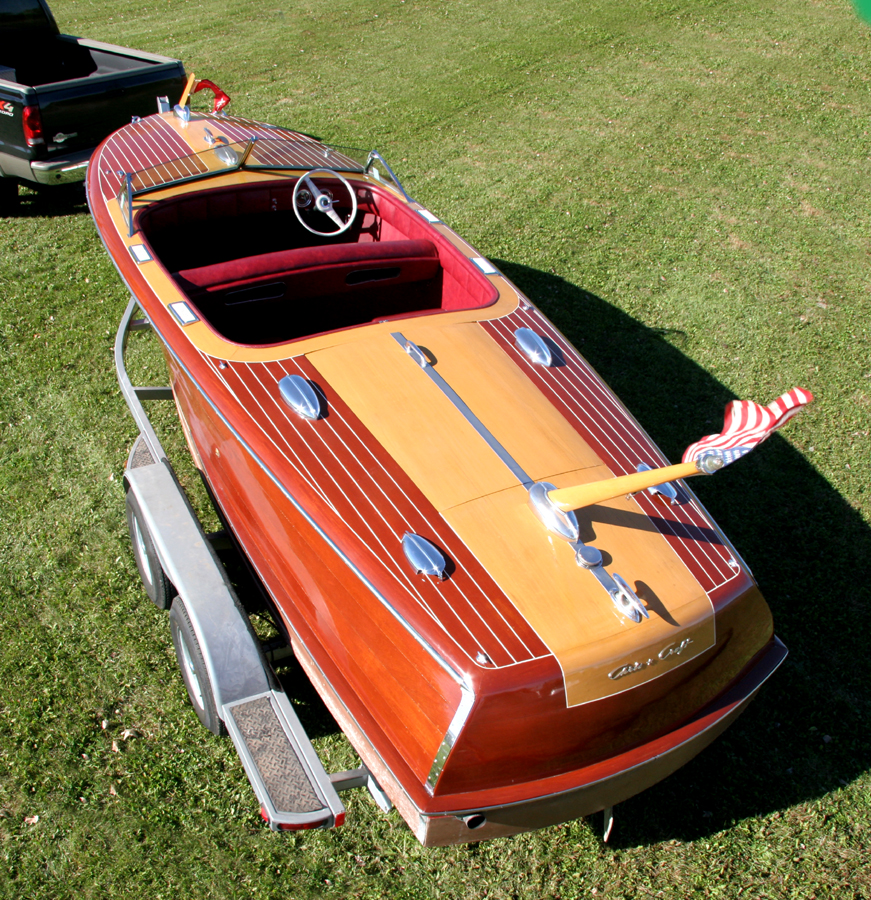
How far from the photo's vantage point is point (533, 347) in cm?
359

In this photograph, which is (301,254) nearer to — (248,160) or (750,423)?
(248,160)

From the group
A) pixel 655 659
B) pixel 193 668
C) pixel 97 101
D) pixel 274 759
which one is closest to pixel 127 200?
pixel 193 668

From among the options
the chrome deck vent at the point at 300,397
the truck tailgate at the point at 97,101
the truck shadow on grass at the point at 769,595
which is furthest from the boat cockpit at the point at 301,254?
the truck tailgate at the point at 97,101

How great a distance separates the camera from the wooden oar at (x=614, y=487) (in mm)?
2715

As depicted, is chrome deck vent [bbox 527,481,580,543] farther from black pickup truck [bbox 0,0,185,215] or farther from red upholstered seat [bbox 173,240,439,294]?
black pickup truck [bbox 0,0,185,215]

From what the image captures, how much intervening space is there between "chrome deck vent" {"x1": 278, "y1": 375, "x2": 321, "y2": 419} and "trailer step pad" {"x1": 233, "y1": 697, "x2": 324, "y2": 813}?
116 cm

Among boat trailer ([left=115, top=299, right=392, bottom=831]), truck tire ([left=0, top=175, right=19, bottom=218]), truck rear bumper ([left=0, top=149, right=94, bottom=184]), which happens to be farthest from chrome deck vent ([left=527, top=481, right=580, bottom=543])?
truck tire ([left=0, top=175, right=19, bottom=218])

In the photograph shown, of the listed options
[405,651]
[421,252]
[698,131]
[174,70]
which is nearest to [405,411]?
[405,651]

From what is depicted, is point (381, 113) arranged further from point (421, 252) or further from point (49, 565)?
point (49, 565)

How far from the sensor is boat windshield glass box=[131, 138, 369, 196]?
14.8ft

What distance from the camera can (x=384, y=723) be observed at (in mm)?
2680

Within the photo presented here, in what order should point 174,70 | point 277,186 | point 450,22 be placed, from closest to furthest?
1. point 277,186
2. point 174,70
3. point 450,22

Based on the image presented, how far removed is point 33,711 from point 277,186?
3204 millimetres

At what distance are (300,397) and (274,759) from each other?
1416mm
